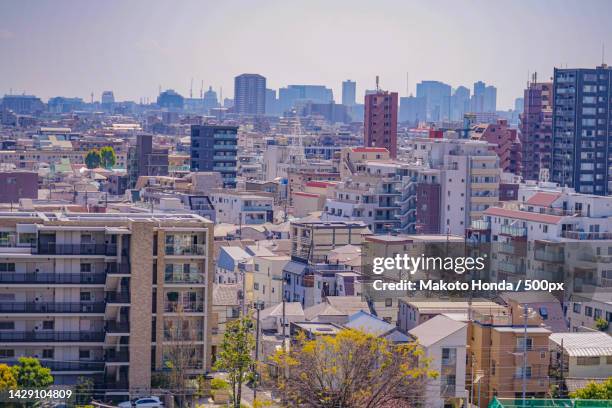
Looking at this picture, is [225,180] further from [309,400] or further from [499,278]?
[309,400]

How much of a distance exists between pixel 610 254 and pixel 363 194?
6346 millimetres

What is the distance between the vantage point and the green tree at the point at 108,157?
43.0 meters

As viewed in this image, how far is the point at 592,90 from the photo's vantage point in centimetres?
2994

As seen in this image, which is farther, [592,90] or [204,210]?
[592,90]

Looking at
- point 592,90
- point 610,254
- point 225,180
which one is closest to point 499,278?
point 610,254

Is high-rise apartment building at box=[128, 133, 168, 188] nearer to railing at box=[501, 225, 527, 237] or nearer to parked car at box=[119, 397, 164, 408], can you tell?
railing at box=[501, 225, 527, 237]

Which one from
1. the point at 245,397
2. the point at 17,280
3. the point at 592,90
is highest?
the point at 592,90

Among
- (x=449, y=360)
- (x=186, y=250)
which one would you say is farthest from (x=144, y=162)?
(x=449, y=360)

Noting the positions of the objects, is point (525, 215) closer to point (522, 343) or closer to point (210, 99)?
point (522, 343)

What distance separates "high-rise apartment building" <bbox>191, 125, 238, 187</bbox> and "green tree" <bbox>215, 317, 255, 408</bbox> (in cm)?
2183

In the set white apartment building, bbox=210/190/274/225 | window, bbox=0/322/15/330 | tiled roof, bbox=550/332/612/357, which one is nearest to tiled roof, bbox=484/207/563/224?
A: tiled roof, bbox=550/332/612/357

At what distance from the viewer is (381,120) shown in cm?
3775

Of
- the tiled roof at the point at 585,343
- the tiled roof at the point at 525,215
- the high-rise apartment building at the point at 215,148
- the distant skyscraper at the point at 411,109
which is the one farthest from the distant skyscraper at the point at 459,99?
the tiled roof at the point at 585,343

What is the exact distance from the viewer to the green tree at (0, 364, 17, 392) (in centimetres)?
1044
